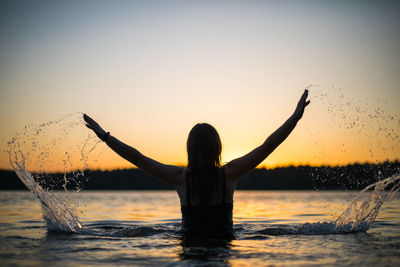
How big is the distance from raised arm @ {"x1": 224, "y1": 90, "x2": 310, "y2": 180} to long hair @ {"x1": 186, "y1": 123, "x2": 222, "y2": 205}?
189 mm

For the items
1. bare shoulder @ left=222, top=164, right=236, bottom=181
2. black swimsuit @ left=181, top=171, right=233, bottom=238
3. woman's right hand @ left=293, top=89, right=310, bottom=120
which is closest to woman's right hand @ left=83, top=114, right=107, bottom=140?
black swimsuit @ left=181, top=171, right=233, bottom=238

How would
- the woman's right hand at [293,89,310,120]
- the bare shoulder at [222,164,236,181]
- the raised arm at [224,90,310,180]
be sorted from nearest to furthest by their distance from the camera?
the raised arm at [224,90,310,180] → the bare shoulder at [222,164,236,181] → the woman's right hand at [293,89,310,120]

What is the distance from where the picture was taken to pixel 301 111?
4770 mm

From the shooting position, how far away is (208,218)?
4.61 metres

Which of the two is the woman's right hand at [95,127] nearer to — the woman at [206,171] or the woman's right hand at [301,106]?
the woman at [206,171]

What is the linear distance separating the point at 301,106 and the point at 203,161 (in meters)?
1.53

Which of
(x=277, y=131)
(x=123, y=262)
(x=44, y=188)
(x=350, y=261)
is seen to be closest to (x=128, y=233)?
(x=44, y=188)

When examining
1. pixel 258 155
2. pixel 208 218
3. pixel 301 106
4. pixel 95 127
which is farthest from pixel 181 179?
pixel 301 106

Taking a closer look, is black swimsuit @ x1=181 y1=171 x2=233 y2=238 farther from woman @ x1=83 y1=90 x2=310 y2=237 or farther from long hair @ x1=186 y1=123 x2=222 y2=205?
long hair @ x1=186 y1=123 x2=222 y2=205

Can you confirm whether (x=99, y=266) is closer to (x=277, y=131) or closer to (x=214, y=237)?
(x=214, y=237)

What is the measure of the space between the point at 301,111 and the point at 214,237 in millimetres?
2005

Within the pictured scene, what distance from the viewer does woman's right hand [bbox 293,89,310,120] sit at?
4.72 metres

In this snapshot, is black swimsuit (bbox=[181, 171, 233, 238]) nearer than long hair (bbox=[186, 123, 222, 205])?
No

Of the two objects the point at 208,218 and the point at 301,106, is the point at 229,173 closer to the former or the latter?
the point at 208,218
